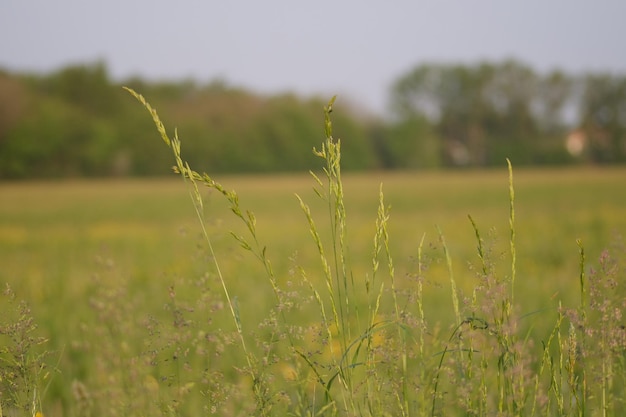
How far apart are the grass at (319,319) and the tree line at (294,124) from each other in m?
38.6

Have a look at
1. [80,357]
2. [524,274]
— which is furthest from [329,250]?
[80,357]

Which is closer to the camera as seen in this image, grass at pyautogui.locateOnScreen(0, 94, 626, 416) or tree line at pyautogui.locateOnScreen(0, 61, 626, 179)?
grass at pyautogui.locateOnScreen(0, 94, 626, 416)

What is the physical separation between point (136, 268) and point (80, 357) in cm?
376

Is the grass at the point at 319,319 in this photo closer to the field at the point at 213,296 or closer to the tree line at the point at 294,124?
the field at the point at 213,296


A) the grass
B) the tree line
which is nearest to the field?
the grass

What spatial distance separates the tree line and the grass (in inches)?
1520

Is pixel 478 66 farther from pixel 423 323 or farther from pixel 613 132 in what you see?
pixel 423 323

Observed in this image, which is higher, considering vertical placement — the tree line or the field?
the tree line

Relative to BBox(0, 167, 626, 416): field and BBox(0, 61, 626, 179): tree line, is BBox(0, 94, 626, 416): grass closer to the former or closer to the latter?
BBox(0, 167, 626, 416): field

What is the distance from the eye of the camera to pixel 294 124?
70062 millimetres

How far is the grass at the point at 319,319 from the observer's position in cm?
125

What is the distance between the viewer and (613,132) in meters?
63.1

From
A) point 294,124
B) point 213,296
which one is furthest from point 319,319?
point 294,124

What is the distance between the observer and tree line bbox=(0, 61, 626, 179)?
5259cm
